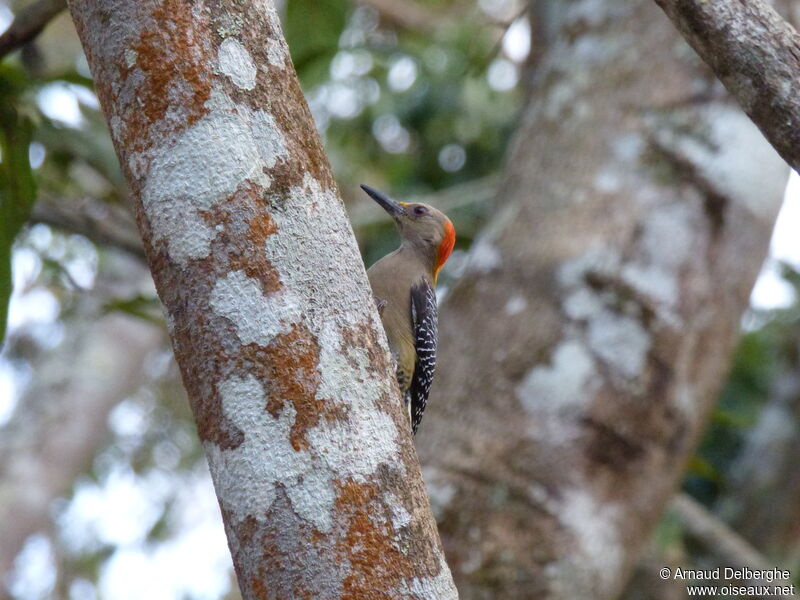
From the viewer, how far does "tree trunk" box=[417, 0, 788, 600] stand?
3.83 metres

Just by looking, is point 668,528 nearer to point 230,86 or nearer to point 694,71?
point 694,71

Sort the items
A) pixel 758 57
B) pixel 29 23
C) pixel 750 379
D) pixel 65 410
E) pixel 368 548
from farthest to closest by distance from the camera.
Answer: pixel 65 410 < pixel 750 379 < pixel 29 23 < pixel 758 57 < pixel 368 548

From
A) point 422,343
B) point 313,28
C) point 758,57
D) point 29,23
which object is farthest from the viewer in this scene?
point 313,28

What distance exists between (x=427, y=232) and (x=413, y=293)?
0.48 metres

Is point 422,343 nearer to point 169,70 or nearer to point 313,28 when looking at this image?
point 313,28

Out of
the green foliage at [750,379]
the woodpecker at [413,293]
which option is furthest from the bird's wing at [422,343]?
the green foliage at [750,379]

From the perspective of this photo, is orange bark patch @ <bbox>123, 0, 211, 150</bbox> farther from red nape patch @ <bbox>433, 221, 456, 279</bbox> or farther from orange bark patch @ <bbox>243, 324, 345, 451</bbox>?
red nape patch @ <bbox>433, 221, 456, 279</bbox>

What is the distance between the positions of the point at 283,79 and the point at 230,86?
0.42ft

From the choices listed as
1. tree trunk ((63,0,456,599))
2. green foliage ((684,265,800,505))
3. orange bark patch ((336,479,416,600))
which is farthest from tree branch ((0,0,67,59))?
green foliage ((684,265,800,505))

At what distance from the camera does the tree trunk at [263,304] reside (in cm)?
164

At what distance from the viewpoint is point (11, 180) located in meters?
3.33

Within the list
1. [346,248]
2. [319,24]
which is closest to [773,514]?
[319,24]

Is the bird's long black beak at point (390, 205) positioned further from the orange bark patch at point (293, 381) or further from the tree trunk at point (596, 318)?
the orange bark patch at point (293, 381)

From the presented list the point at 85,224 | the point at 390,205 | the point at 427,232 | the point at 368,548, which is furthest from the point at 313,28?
the point at 368,548
